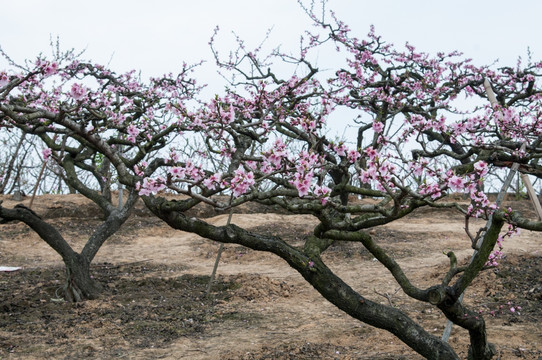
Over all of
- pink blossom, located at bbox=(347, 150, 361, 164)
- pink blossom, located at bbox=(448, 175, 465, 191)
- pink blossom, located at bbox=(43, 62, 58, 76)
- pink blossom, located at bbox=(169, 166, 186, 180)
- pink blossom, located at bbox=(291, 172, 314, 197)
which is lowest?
pink blossom, located at bbox=(448, 175, 465, 191)

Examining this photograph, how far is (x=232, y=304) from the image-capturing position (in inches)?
266

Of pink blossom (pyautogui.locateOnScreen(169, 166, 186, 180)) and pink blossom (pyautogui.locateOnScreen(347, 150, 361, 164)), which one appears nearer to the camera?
pink blossom (pyautogui.locateOnScreen(169, 166, 186, 180))

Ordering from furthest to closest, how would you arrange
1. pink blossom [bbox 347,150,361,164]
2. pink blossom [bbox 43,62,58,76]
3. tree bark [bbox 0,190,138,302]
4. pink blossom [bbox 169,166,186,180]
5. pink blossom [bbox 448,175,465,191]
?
tree bark [bbox 0,190,138,302] < pink blossom [bbox 43,62,58,76] < pink blossom [bbox 347,150,361,164] < pink blossom [bbox 169,166,186,180] < pink blossom [bbox 448,175,465,191]

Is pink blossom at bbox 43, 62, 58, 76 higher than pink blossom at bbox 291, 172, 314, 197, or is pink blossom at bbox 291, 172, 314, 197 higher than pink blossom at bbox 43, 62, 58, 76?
pink blossom at bbox 43, 62, 58, 76

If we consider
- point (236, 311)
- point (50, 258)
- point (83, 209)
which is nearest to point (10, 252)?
point (50, 258)

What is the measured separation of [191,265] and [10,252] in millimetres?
4562

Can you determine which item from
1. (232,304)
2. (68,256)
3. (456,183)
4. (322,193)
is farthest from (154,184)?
(68,256)

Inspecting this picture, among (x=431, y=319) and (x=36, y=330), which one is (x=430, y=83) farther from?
(x=36, y=330)

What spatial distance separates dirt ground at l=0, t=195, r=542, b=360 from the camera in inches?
193

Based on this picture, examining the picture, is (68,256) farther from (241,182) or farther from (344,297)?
(344,297)

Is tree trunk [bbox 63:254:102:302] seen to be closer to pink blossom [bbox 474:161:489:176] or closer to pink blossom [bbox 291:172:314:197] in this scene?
pink blossom [bbox 291:172:314:197]

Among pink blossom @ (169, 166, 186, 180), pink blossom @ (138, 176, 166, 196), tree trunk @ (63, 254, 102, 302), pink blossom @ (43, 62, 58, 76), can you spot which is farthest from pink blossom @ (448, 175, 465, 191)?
tree trunk @ (63, 254, 102, 302)

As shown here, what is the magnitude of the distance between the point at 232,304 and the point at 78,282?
2.11 m

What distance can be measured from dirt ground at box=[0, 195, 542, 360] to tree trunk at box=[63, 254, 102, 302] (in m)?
0.16
